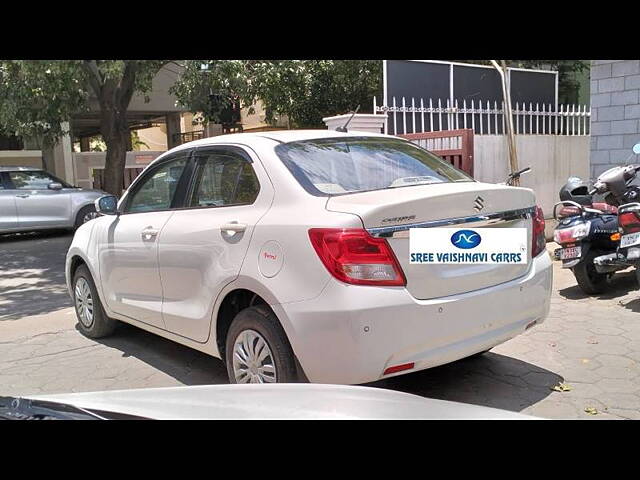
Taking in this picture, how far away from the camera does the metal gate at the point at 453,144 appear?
26.4ft

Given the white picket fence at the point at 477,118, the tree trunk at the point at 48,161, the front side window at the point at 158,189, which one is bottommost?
the front side window at the point at 158,189

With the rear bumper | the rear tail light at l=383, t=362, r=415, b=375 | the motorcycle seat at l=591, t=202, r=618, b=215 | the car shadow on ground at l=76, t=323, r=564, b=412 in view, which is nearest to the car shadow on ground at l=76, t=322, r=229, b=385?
the car shadow on ground at l=76, t=323, r=564, b=412

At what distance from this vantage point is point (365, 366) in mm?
3084

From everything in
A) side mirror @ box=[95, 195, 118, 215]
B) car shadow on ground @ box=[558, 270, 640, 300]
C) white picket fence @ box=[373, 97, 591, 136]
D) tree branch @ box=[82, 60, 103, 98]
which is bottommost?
car shadow on ground @ box=[558, 270, 640, 300]

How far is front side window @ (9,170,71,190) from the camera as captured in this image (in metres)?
12.3

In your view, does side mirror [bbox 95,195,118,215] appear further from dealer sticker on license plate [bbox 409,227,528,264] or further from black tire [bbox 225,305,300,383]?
dealer sticker on license plate [bbox 409,227,528,264]

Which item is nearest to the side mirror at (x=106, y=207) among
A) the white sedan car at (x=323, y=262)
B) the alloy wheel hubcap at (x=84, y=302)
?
the white sedan car at (x=323, y=262)

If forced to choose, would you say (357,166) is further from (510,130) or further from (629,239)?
(510,130)

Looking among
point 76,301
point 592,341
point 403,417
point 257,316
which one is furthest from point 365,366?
point 76,301

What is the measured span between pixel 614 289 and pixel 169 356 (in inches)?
177

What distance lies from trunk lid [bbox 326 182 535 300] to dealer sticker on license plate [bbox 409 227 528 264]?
32mm

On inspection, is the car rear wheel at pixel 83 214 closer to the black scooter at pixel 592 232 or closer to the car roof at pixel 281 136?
the car roof at pixel 281 136

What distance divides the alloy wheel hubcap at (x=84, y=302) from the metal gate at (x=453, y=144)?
4566 millimetres
